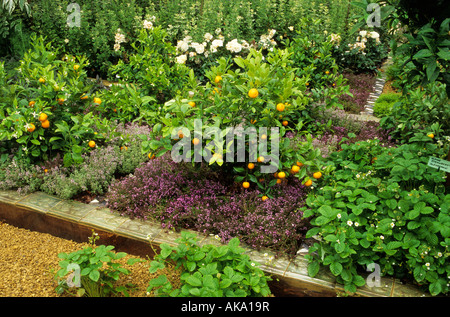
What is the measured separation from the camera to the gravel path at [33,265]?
8.31 feet

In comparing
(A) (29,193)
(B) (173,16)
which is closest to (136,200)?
(A) (29,193)

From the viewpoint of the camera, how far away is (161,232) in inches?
116

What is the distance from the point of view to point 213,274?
2186 millimetres

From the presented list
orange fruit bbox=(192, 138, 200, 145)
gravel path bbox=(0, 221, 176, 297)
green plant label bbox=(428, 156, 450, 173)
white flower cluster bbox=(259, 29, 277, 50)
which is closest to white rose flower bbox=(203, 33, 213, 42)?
white flower cluster bbox=(259, 29, 277, 50)

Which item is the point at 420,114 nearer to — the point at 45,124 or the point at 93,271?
the point at 93,271

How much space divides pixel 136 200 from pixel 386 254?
1.94 metres

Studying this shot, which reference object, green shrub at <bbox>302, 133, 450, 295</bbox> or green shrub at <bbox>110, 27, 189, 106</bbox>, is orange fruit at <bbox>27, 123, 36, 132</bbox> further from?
green shrub at <bbox>302, 133, 450, 295</bbox>

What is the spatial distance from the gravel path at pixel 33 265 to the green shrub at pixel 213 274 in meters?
0.40

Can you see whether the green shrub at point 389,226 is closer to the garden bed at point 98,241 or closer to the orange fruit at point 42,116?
the garden bed at point 98,241

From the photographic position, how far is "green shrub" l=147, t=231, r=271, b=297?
202 centimetres

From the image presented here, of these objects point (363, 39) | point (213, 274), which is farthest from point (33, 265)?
point (363, 39)

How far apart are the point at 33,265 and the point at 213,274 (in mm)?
1497

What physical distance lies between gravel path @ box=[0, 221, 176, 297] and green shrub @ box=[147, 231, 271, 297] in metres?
0.40

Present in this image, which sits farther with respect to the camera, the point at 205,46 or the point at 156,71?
the point at 205,46
